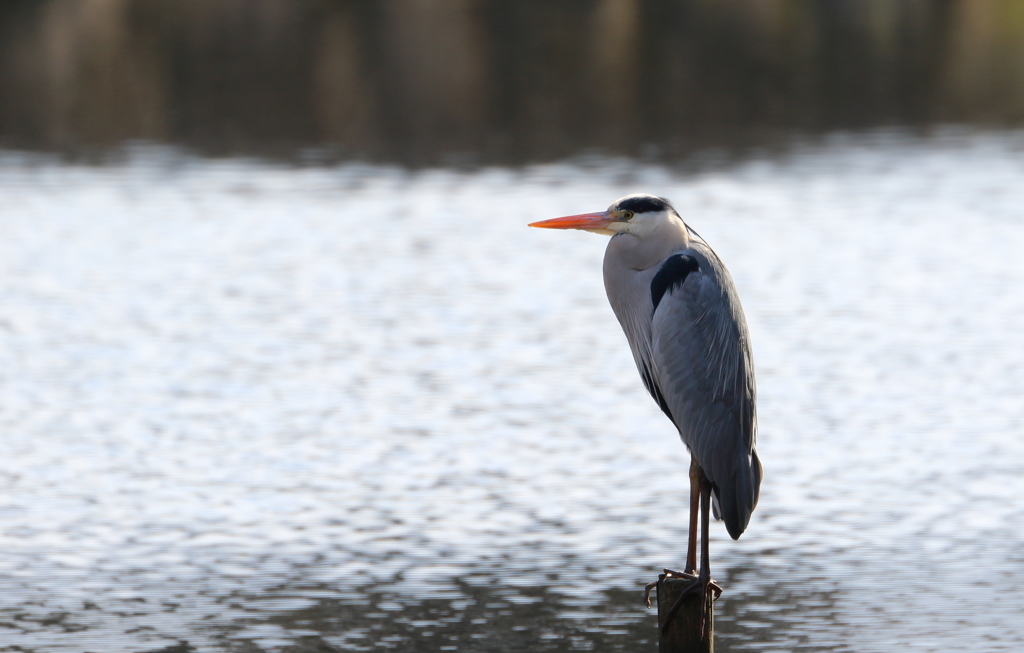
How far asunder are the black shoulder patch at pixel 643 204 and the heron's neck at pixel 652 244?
72 mm

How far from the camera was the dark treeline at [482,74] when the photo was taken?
2564 centimetres

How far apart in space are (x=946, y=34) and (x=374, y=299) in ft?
86.7

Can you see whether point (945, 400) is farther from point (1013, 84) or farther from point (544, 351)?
point (1013, 84)

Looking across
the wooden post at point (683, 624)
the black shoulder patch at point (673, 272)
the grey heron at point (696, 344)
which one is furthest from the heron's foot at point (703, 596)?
the black shoulder patch at point (673, 272)

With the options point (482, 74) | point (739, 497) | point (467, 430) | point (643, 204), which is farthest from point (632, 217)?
point (482, 74)

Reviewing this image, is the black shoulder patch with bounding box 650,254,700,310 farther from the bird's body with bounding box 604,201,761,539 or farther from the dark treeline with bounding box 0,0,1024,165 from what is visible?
the dark treeline with bounding box 0,0,1024,165

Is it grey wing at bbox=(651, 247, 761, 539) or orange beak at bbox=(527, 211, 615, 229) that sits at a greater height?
orange beak at bbox=(527, 211, 615, 229)

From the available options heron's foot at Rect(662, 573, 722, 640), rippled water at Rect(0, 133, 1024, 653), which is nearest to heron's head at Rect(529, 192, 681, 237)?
heron's foot at Rect(662, 573, 722, 640)

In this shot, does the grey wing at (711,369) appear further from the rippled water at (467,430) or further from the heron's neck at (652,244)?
the rippled water at (467,430)

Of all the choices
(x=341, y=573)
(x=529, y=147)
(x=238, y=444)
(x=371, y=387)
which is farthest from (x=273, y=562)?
(x=529, y=147)

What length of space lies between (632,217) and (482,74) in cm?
2496

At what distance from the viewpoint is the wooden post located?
566 centimetres

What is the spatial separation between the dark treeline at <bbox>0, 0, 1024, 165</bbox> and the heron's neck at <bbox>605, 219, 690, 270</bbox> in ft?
56.3

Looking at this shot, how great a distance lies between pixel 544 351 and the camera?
1312cm
